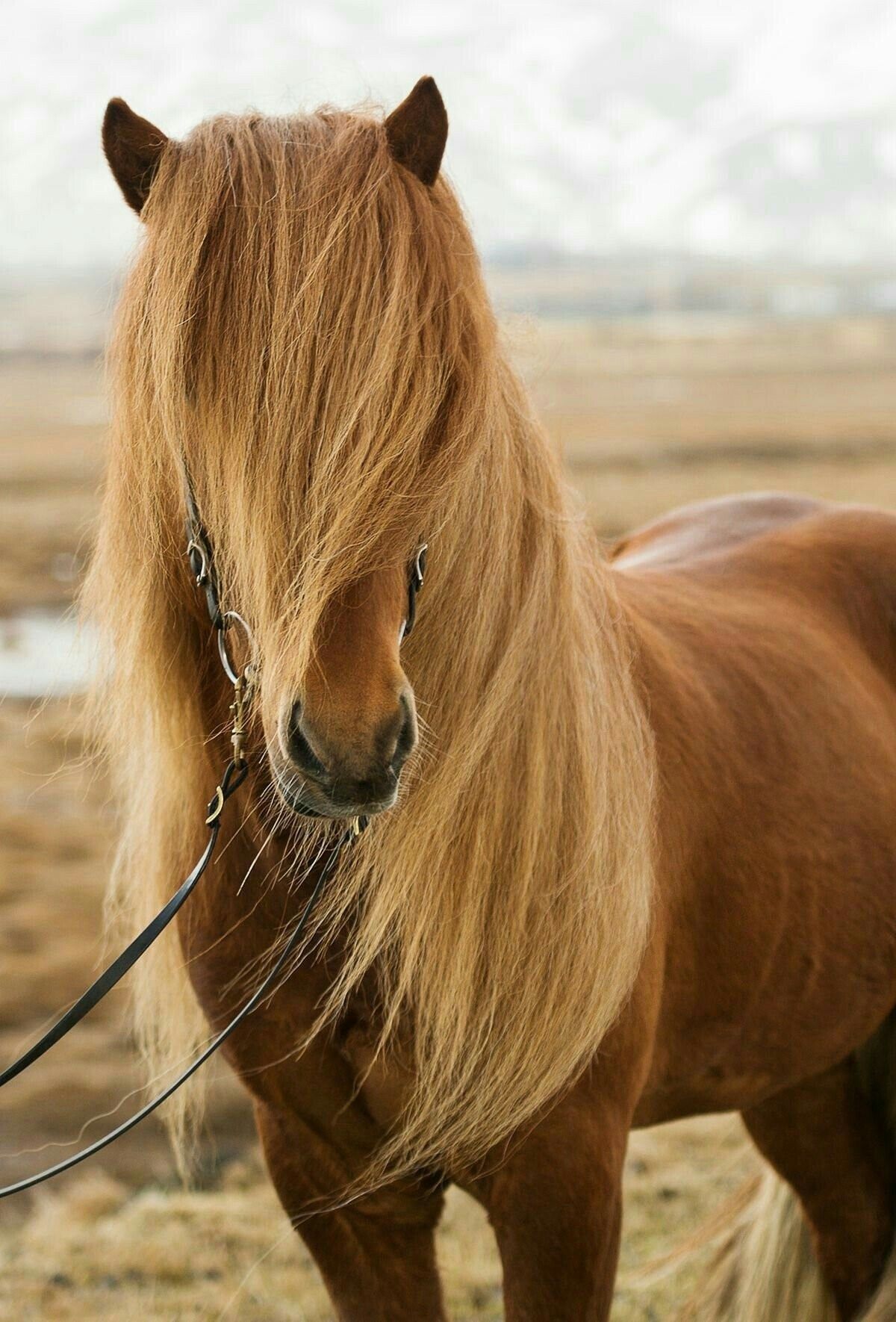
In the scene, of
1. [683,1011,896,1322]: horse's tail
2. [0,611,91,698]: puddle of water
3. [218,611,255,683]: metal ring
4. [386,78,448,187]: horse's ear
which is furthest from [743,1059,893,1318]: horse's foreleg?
[0,611,91,698]: puddle of water

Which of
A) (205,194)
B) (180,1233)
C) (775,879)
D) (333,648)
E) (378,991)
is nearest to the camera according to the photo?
(333,648)

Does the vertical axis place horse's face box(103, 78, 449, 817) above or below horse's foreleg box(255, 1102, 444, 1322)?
above

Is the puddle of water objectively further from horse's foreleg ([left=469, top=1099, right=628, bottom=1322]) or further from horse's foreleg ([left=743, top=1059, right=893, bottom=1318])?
horse's foreleg ([left=469, top=1099, right=628, bottom=1322])

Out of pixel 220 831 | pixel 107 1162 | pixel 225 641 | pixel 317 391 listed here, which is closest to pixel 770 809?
pixel 220 831

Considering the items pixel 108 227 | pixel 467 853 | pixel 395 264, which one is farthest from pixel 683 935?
pixel 108 227

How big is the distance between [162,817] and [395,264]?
0.93 metres

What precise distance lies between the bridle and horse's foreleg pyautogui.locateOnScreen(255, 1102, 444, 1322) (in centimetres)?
31

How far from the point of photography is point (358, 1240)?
2031 mm

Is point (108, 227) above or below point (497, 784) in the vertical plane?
above

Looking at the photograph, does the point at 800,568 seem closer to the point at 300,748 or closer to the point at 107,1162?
the point at 300,748

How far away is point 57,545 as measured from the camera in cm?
1705

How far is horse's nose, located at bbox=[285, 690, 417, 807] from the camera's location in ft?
4.23

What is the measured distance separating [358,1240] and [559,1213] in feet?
1.36

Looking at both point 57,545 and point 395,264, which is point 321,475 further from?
point 57,545
